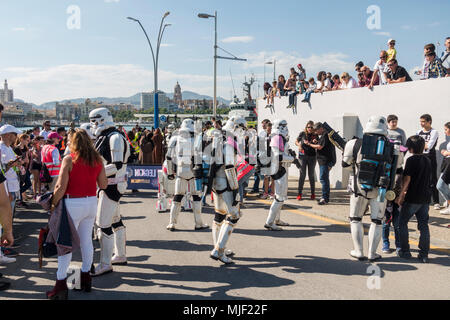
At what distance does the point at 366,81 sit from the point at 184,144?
760 centimetres

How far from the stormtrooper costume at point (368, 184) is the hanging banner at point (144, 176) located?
6.95 meters

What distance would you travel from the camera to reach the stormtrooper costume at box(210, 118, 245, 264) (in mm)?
5527

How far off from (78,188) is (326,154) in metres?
7.40

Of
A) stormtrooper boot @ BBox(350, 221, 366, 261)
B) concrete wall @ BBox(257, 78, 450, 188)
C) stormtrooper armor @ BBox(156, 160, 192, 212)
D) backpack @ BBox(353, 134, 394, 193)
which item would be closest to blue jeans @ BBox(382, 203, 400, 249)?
stormtrooper boot @ BBox(350, 221, 366, 261)

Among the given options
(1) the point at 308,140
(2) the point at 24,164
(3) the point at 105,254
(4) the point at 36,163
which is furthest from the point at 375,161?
(2) the point at 24,164

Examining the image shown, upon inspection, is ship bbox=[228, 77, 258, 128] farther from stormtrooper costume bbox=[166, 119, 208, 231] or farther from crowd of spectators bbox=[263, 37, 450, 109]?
stormtrooper costume bbox=[166, 119, 208, 231]

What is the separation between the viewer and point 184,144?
7383 millimetres

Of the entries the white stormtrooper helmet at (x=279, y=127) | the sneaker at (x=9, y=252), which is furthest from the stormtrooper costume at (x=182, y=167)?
the sneaker at (x=9, y=252)

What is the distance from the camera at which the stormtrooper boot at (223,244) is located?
18.0ft

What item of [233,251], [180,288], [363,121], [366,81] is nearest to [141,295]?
[180,288]

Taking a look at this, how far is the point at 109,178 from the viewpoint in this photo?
16.8 ft

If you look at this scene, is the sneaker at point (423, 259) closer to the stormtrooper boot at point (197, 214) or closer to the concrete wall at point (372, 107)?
the stormtrooper boot at point (197, 214)

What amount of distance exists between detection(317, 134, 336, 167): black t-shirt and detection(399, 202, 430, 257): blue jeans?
4.37m

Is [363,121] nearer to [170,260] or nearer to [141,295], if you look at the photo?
[170,260]
